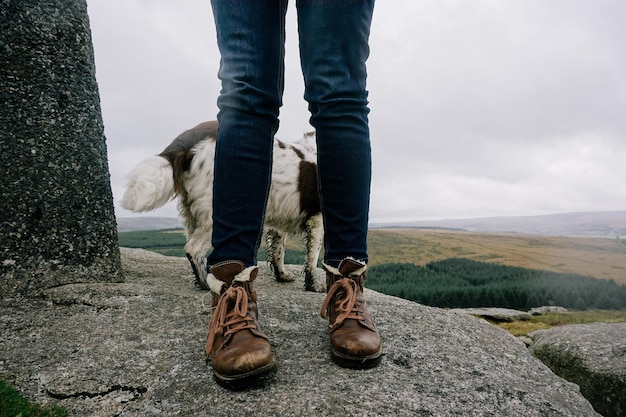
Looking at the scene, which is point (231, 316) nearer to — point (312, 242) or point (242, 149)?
point (242, 149)

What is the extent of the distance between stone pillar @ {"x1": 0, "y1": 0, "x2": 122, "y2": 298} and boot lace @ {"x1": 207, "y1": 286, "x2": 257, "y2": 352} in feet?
4.40

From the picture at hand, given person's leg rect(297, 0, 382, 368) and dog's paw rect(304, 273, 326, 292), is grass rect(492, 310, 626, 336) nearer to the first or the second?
dog's paw rect(304, 273, 326, 292)

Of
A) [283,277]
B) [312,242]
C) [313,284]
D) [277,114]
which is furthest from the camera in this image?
[283,277]

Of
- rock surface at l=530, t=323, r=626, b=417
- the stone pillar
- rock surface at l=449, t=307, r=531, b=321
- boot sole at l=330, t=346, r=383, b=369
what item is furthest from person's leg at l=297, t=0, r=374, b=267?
rock surface at l=449, t=307, r=531, b=321

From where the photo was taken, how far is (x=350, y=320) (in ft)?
4.39

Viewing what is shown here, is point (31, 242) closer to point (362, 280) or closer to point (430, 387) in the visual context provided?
point (362, 280)

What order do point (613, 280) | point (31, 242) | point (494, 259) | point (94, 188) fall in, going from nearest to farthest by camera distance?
1. point (31, 242)
2. point (94, 188)
3. point (613, 280)
4. point (494, 259)

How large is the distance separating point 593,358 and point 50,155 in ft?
12.7

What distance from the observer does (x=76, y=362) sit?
1.34 meters

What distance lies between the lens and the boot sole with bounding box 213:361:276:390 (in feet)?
3.67

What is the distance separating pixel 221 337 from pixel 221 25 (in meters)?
1.08

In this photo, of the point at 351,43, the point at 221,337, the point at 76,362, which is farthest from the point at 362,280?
the point at 76,362

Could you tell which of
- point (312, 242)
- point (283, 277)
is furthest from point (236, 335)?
point (283, 277)

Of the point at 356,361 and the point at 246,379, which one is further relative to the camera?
the point at 356,361
